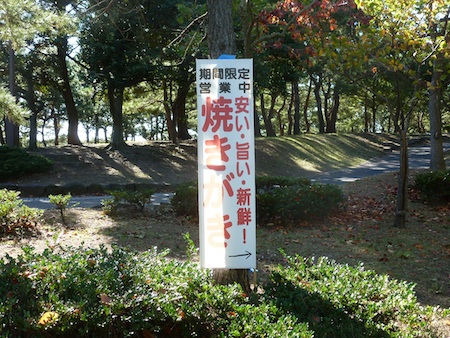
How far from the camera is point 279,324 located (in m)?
2.86

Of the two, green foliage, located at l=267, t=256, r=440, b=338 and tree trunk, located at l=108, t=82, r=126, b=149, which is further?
tree trunk, located at l=108, t=82, r=126, b=149

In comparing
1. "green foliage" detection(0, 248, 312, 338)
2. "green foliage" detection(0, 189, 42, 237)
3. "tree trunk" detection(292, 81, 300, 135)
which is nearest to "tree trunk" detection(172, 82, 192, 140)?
"tree trunk" detection(292, 81, 300, 135)

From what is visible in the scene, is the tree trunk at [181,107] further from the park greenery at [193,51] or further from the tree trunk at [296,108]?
the tree trunk at [296,108]

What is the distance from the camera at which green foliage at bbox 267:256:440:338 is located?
325 centimetres

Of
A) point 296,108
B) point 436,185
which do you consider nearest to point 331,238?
point 436,185

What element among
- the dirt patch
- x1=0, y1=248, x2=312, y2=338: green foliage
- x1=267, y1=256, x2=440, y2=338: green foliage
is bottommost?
the dirt patch

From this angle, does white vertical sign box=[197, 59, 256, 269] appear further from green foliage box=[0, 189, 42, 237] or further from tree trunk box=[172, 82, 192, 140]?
tree trunk box=[172, 82, 192, 140]

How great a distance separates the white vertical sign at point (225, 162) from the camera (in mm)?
3605

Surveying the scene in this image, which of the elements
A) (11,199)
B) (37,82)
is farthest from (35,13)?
(37,82)

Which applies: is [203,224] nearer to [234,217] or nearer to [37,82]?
[234,217]

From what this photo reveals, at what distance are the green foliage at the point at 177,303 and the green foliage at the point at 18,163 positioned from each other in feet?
39.3

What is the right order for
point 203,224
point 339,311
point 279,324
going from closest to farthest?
point 279,324, point 339,311, point 203,224

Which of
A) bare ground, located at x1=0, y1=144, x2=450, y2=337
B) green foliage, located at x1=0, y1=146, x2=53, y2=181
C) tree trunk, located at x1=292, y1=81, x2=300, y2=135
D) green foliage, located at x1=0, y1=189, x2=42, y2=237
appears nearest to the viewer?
bare ground, located at x1=0, y1=144, x2=450, y2=337

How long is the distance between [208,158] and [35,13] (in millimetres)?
5409
